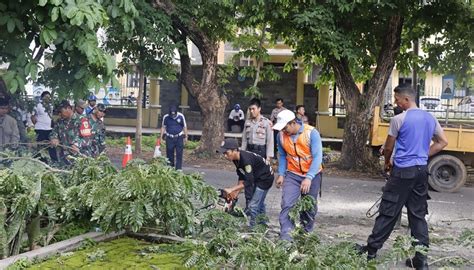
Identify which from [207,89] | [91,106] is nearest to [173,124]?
[91,106]

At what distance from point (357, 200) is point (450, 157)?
217 centimetres

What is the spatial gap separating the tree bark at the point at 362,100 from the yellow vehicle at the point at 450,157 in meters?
2.46

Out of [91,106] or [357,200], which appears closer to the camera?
[357,200]

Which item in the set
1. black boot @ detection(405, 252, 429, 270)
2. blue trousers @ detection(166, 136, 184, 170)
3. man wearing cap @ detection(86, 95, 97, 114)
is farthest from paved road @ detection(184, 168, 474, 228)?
black boot @ detection(405, 252, 429, 270)

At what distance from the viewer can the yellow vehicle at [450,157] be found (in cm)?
1160

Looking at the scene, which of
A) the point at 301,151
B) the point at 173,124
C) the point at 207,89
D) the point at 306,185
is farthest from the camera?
the point at 207,89

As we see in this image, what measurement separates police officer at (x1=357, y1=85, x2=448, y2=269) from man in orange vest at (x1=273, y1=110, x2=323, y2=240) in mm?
731

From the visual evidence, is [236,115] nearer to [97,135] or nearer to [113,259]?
[97,135]

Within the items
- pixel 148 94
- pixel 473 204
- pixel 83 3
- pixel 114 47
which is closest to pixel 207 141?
pixel 114 47

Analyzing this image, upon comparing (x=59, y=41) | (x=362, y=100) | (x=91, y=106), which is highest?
(x=59, y=41)

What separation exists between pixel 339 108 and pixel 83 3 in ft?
59.9

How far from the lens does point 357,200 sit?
1086 cm

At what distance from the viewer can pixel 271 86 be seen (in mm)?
24031

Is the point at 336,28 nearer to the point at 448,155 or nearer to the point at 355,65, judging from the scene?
the point at 355,65
